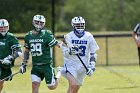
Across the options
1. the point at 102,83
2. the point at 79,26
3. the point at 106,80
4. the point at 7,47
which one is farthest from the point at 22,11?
the point at 79,26

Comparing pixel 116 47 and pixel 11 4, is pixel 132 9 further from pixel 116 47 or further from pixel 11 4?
pixel 11 4

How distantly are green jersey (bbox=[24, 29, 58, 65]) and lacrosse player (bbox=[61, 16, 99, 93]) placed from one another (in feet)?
1.01

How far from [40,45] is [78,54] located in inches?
29.6

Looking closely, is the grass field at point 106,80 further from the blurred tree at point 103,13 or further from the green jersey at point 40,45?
the blurred tree at point 103,13

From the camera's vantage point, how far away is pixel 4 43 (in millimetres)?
12930

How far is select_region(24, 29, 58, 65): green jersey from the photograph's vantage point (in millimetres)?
12266

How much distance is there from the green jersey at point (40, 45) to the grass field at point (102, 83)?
3.28 meters

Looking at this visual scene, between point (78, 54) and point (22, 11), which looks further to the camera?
point (22, 11)

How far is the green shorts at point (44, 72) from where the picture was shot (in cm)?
1230

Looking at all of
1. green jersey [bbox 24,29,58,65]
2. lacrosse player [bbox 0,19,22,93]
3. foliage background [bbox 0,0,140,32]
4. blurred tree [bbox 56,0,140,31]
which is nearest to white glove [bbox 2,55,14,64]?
lacrosse player [bbox 0,19,22,93]

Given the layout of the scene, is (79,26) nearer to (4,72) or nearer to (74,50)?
(74,50)

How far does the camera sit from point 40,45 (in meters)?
12.3

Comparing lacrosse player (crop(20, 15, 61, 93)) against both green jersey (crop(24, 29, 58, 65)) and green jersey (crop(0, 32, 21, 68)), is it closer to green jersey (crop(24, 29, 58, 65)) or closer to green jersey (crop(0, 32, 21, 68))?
green jersey (crop(24, 29, 58, 65))

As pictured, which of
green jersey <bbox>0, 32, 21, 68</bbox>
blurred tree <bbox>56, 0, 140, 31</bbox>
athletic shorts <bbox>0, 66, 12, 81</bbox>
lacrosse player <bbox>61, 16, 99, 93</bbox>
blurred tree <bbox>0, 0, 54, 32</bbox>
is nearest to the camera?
lacrosse player <bbox>61, 16, 99, 93</bbox>
